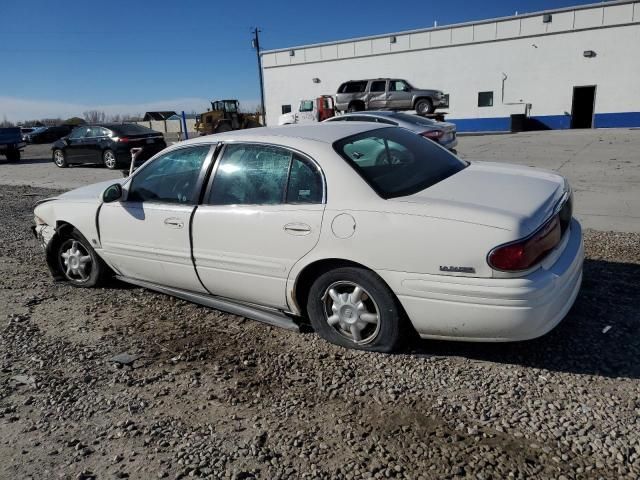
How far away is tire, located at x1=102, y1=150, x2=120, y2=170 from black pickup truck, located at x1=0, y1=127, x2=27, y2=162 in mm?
8024

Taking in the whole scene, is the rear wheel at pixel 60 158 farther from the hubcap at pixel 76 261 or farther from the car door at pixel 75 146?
the hubcap at pixel 76 261

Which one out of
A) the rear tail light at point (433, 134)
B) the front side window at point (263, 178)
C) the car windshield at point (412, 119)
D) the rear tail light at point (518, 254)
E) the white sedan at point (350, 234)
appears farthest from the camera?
the car windshield at point (412, 119)

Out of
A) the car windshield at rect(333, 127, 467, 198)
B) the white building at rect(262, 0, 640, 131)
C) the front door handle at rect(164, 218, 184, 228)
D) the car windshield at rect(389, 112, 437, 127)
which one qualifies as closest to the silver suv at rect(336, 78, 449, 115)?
the white building at rect(262, 0, 640, 131)

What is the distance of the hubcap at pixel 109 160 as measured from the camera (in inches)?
649

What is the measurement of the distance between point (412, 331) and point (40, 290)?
3741 millimetres

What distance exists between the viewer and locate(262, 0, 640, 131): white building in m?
27.6

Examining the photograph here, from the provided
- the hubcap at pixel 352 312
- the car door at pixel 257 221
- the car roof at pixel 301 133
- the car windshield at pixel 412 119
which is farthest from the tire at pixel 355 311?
the car windshield at pixel 412 119

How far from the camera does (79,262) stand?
498cm

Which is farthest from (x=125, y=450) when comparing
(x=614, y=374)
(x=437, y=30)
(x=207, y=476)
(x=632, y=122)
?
(x=437, y=30)

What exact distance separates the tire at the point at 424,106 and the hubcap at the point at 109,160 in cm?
1504

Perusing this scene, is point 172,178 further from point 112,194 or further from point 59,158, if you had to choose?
point 59,158

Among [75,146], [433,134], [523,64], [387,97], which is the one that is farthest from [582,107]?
[75,146]

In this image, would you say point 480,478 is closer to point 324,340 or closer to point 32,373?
point 324,340

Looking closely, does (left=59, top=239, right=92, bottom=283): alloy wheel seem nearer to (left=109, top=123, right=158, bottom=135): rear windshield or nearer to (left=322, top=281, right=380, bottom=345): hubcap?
(left=322, top=281, right=380, bottom=345): hubcap
